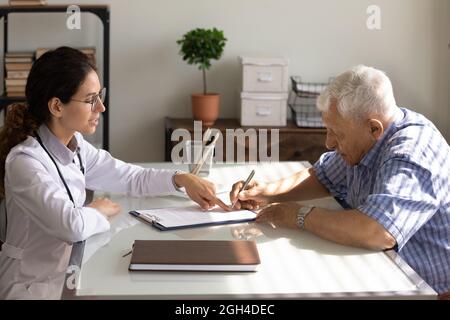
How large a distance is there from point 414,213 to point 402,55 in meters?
2.69

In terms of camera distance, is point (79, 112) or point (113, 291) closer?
point (113, 291)

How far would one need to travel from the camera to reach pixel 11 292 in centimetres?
199

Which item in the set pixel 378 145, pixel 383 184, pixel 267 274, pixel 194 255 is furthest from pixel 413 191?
pixel 194 255

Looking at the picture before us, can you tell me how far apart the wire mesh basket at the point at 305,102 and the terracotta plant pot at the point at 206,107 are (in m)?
0.46

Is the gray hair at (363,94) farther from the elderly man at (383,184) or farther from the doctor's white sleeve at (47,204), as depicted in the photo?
the doctor's white sleeve at (47,204)

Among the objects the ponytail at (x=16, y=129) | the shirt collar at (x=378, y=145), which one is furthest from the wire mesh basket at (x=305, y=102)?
the ponytail at (x=16, y=129)

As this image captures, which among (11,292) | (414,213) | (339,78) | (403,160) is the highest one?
(339,78)

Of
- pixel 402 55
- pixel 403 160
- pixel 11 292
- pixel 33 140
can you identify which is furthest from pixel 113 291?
pixel 402 55

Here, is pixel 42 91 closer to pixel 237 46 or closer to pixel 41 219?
pixel 41 219

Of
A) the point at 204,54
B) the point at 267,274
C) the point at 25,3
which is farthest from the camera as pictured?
the point at 204,54

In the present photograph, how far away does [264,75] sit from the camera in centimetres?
413

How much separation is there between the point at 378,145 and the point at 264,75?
6.73 feet
